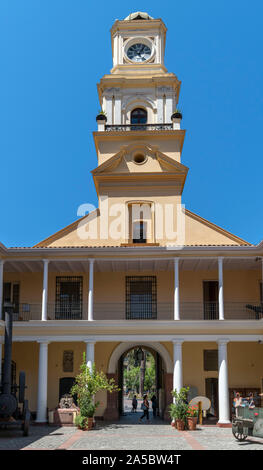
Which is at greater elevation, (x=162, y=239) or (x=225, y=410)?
(x=162, y=239)

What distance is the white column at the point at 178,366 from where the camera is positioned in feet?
78.1

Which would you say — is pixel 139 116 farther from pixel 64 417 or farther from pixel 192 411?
pixel 64 417

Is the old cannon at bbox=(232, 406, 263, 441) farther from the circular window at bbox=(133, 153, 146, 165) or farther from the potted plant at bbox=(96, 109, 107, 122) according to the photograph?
the potted plant at bbox=(96, 109, 107, 122)

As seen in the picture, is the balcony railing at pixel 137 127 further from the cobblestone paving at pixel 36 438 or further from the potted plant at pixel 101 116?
the cobblestone paving at pixel 36 438

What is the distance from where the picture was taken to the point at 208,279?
27.0 meters

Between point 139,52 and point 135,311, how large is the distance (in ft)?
55.4

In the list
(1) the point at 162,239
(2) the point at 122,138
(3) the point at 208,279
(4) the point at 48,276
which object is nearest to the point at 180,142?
(2) the point at 122,138

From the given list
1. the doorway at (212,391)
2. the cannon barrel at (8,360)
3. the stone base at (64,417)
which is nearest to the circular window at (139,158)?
the doorway at (212,391)

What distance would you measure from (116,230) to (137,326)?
6299mm

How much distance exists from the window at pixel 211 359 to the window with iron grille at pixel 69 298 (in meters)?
6.24

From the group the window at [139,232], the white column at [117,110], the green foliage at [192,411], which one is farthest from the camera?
the white column at [117,110]

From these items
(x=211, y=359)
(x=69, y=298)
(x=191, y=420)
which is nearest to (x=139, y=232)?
(x=69, y=298)
